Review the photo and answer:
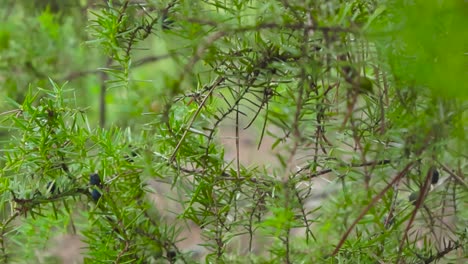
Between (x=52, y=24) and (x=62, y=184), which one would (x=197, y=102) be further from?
(x=52, y=24)

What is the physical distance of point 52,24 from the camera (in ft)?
4.99

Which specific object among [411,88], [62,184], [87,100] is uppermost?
[411,88]

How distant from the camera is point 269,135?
0.64 meters

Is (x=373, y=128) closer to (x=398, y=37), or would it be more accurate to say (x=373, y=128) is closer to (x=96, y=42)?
(x=398, y=37)

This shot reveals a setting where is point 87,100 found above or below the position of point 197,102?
below

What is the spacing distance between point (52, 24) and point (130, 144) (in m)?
0.78

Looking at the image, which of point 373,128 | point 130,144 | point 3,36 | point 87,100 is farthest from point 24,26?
point 373,128

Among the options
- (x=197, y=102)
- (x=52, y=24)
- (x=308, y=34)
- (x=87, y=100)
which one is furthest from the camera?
(x=87, y=100)

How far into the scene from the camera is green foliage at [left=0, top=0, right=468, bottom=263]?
54 cm

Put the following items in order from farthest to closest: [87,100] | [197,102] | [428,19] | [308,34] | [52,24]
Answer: [87,100], [52,24], [197,102], [308,34], [428,19]

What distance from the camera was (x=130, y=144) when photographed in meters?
0.83

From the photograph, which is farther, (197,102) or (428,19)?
(197,102)

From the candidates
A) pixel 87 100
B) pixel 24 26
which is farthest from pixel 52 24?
pixel 87 100

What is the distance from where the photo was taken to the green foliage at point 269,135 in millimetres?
538
